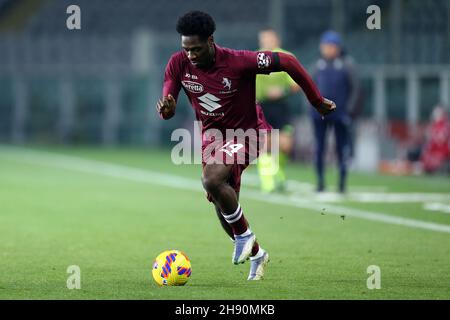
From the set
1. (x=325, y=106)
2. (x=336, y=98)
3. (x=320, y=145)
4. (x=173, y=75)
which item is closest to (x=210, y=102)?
(x=173, y=75)

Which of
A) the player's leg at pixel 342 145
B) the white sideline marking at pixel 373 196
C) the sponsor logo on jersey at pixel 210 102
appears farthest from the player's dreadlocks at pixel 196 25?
the player's leg at pixel 342 145

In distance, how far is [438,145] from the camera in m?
23.9

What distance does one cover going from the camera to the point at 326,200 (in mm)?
18250

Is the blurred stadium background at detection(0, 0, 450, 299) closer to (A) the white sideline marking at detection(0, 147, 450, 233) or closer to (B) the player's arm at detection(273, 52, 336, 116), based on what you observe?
(A) the white sideline marking at detection(0, 147, 450, 233)

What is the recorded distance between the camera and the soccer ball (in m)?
9.46

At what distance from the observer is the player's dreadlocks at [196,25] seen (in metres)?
9.52

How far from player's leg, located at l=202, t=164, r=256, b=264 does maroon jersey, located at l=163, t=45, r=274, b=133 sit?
0.44 meters

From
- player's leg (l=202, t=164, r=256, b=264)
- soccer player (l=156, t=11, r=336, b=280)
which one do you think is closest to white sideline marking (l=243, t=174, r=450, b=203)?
soccer player (l=156, t=11, r=336, b=280)

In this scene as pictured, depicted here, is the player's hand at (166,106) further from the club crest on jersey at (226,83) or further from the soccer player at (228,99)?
the club crest on jersey at (226,83)

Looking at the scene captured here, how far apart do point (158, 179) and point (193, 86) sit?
45.3 ft

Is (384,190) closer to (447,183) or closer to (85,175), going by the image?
(447,183)

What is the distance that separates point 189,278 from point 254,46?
29.8m

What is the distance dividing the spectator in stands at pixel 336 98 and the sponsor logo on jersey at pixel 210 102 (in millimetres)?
8848

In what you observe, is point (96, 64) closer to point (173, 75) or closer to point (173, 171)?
point (173, 171)
